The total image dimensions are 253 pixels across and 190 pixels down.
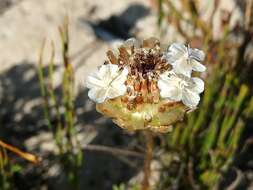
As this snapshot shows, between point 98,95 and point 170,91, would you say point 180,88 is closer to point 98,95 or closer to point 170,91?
point 170,91

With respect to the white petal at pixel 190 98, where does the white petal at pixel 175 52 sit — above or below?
above

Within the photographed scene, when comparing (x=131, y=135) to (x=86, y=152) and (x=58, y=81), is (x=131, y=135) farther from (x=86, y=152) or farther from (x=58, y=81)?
(x=58, y=81)

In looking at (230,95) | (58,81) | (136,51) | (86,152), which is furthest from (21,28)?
(136,51)

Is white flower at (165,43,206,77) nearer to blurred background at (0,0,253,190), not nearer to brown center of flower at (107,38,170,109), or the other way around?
brown center of flower at (107,38,170,109)

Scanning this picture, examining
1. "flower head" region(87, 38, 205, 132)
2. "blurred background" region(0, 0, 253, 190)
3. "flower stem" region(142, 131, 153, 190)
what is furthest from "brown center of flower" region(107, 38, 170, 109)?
"blurred background" region(0, 0, 253, 190)

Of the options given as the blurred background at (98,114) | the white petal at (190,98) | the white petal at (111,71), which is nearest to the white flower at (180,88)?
the white petal at (190,98)

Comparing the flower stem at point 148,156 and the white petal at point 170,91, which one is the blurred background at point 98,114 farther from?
the white petal at point 170,91

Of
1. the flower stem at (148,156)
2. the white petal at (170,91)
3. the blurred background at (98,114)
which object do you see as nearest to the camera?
the white petal at (170,91)
